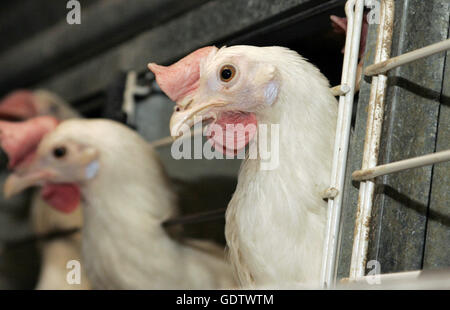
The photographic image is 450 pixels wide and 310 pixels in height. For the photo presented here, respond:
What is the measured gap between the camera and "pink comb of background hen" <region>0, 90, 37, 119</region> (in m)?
2.11

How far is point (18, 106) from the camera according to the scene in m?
2.17

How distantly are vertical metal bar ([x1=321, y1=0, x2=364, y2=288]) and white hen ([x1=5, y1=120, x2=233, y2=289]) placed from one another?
0.55m

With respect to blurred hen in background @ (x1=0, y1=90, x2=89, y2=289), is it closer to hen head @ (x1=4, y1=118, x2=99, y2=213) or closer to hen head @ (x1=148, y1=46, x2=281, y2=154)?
hen head @ (x1=4, y1=118, x2=99, y2=213)

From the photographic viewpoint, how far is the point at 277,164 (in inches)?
44.4

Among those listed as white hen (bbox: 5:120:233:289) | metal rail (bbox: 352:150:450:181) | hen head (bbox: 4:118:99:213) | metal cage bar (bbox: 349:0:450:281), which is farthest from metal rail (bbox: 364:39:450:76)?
hen head (bbox: 4:118:99:213)

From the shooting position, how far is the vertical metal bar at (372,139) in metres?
1.04

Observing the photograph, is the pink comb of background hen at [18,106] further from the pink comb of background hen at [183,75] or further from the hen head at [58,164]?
the pink comb of background hen at [183,75]

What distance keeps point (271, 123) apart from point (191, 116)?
0.37 ft

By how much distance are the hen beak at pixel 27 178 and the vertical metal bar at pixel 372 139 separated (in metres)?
0.82
